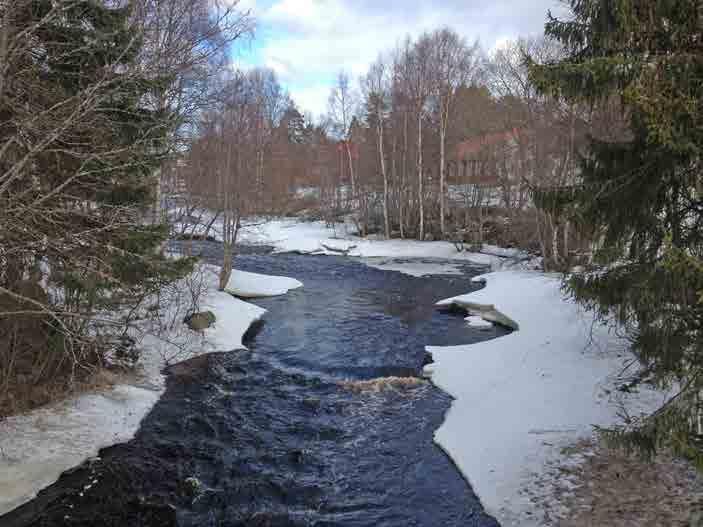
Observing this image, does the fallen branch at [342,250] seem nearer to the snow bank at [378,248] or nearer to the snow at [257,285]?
the snow bank at [378,248]

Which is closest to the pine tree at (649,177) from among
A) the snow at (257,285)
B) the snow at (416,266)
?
the snow at (257,285)

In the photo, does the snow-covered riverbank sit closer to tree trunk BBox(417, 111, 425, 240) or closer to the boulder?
tree trunk BBox(417, 111, 425, 240)

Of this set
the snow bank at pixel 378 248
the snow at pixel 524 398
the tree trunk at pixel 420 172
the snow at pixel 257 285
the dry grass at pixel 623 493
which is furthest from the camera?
the tree trunk at pixel 420 172

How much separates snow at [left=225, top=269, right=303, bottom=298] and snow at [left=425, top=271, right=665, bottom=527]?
8278mm

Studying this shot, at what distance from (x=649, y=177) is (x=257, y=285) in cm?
1578

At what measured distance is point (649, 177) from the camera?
15.8 feet

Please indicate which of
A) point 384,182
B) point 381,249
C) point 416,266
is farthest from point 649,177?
point 384,182

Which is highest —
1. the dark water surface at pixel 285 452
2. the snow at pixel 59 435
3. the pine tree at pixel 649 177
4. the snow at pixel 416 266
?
the pine tree at pixel 649 177

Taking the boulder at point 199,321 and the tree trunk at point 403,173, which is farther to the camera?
the tree trunk at point 403,173

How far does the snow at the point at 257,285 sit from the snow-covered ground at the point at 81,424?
5664 mm

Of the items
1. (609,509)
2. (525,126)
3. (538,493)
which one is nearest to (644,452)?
(609,509)

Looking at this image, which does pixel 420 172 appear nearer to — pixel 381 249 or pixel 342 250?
pixel 381 249

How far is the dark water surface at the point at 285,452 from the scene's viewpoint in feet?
18.9

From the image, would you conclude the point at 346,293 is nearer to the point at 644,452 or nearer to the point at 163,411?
the point at 163,411
